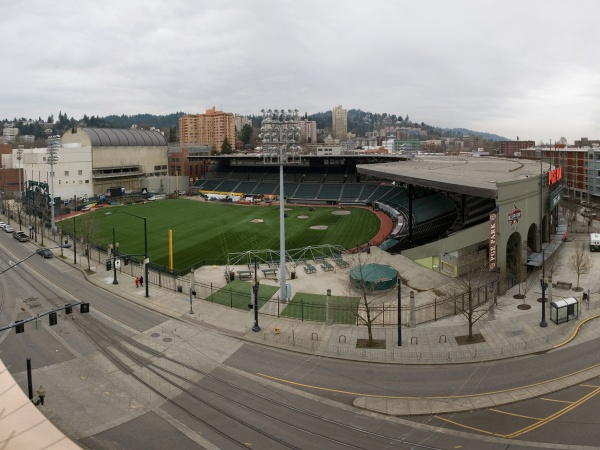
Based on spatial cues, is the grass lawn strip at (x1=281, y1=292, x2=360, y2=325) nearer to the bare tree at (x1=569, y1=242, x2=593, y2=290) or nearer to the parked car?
the bare tree at (x1=569, y1=242, x2=593, y2=290)

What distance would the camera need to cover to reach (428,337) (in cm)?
2916

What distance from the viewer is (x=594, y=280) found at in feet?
134

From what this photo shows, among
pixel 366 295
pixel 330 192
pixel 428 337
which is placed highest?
pixel 330 192

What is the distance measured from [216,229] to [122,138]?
195ft

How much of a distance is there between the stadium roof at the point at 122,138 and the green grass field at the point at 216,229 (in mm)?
22686

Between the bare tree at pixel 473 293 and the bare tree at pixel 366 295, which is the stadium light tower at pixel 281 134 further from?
the bare tree at pixel 473 293

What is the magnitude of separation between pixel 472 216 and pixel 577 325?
92.5 ft

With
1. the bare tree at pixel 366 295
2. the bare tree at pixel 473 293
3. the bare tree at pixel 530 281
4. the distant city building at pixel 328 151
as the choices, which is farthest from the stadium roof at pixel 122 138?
the bare tree at pixel 530 281

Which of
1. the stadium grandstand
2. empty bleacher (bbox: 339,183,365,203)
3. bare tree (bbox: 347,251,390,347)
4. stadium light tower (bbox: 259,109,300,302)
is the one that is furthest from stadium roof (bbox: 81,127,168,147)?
bare tree (bbox: 347,251,390,347)

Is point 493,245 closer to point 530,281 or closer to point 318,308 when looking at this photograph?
point 530,281

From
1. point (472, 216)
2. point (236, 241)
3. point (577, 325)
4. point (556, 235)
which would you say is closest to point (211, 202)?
point (236, 241)

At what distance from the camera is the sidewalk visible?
2197cm

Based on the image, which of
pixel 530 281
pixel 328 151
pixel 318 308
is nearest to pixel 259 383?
pixel 318 308

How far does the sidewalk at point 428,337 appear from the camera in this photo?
21969 mm
